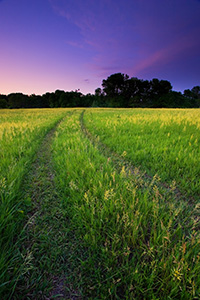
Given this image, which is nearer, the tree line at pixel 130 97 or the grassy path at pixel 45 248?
the grassy path at pixel 45 248

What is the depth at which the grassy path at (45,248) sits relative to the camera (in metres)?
1.25

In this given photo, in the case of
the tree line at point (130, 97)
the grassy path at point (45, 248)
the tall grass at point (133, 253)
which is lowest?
the grassy path at point (45, 248)

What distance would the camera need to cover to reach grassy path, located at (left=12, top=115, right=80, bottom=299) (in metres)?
1.25

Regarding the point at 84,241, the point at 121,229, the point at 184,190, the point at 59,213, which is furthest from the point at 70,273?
the point at 184,190

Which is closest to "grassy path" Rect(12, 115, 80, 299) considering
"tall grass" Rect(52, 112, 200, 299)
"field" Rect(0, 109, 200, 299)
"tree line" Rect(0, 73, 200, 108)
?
"field" Rect(0, 109, 200, 299)

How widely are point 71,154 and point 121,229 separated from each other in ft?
9.31

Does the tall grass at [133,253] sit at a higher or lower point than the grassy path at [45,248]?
higher

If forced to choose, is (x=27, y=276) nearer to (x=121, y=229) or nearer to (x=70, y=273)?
(x=70, y=273)

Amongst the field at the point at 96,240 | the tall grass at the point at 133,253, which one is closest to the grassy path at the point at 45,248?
the field at the point at 96,240

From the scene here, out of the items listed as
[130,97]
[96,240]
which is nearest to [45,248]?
[96,240]

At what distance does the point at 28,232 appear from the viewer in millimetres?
1837

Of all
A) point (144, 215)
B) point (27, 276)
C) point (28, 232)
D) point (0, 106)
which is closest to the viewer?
point (27, 276)

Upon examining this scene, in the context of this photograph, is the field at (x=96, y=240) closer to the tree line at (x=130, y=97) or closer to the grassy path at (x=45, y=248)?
the grassy path at (x=45, y=248)

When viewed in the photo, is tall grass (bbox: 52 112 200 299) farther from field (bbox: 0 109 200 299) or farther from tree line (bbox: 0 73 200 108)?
tree line (bbox: 0 73 200 108)
